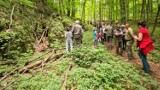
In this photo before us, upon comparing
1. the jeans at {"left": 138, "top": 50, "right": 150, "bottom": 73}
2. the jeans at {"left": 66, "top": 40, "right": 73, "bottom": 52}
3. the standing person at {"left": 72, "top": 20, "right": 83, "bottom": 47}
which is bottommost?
the jeans at {"left": 138, "top": 50, "right": 150, "bottom": 73}

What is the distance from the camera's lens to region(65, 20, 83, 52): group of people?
8977 mm

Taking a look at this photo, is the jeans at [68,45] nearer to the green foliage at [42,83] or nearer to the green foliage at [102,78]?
the green foliage at [102,78]

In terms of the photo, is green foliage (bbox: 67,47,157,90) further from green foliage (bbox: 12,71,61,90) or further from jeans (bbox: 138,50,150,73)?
green foliage (bbox: 12,71,61,90)

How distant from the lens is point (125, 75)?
6.14m

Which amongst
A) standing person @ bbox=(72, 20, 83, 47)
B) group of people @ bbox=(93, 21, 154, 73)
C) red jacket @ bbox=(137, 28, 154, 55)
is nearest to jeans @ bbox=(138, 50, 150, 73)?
group of people @ bbox=(93, 21, 154, 73)

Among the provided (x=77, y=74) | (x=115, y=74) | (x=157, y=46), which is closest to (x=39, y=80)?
(x=77, y=74)

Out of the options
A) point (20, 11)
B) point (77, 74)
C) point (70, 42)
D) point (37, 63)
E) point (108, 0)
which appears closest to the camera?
point (77, 74)

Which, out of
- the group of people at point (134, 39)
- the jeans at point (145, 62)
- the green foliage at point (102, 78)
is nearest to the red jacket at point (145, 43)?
the group of people at point (134, 39)

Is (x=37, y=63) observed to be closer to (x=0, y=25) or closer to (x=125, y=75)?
(x=0, y=25)

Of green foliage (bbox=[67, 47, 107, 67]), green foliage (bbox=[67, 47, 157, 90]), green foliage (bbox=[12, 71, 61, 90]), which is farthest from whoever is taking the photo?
green foliage (bbox=[67, 47, 107, 67])

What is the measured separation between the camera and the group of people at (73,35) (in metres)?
8.98

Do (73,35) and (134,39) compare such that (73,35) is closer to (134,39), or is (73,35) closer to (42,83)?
(134,39)

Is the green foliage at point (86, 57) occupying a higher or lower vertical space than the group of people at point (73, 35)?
lower

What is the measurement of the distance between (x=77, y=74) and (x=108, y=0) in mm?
19702
